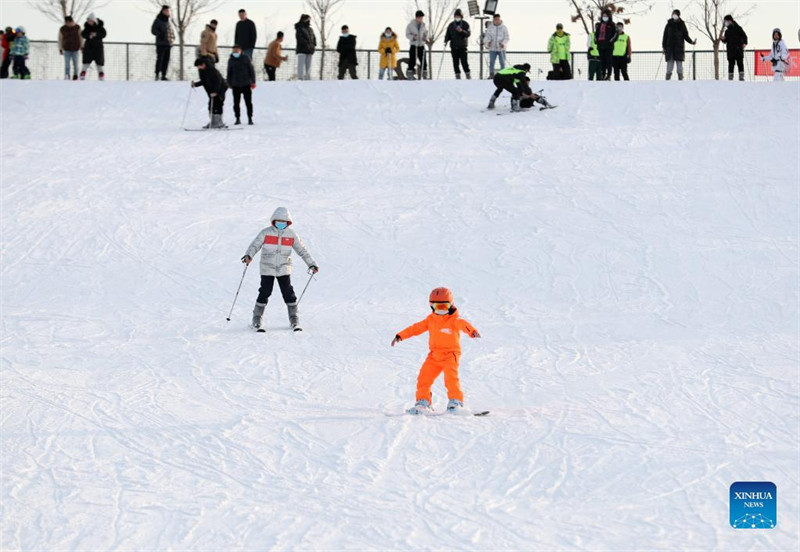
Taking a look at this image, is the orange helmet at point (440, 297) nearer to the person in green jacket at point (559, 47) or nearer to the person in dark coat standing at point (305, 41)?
the person in green jacket at point (559, 47)

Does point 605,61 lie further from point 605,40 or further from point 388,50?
point 388,50

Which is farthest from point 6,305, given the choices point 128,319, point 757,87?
point 757,87

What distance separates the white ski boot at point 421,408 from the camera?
926 centimetres

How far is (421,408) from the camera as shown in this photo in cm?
929

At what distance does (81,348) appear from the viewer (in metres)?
11.9

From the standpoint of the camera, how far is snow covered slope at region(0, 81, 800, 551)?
737 centimetres

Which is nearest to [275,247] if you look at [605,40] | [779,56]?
[605,40]

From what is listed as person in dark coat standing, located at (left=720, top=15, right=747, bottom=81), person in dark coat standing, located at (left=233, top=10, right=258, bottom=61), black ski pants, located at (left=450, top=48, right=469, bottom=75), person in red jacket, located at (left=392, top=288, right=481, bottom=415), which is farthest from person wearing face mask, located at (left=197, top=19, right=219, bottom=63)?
person in red jacket, located at (left=392, top=288, right=481, bottom=415)

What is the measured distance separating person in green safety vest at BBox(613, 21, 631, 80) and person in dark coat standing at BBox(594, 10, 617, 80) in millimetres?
117

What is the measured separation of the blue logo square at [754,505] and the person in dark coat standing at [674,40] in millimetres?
19214

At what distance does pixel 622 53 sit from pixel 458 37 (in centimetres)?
371

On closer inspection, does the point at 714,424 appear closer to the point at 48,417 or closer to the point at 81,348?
the point at 48,417

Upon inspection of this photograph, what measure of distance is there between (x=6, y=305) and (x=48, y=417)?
5.17 metres

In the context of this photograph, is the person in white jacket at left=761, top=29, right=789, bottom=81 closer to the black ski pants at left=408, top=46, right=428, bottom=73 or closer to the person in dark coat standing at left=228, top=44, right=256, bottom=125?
the black ski pants at left=408, top=46, right=428, bottom=73
